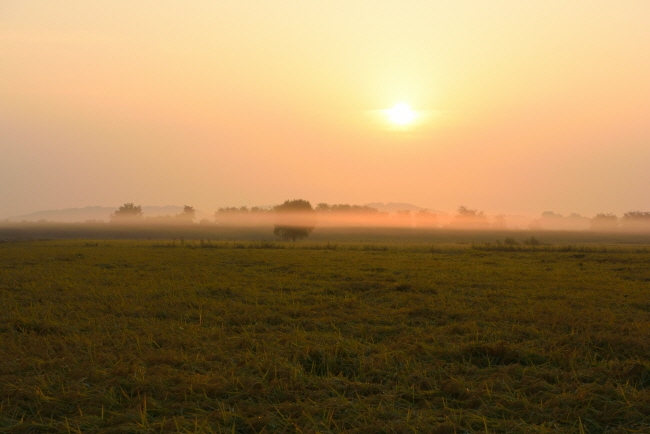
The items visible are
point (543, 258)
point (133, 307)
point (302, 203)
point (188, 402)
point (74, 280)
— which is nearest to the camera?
point (188, 402)

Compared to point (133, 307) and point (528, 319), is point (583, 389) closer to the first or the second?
point (528, 319)

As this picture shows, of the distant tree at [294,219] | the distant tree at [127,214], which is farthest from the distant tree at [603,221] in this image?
the distant tree at [127,214]

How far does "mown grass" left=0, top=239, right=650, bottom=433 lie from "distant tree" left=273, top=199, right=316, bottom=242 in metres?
72.9

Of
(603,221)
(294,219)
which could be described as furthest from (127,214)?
(603,221)

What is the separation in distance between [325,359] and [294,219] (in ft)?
273

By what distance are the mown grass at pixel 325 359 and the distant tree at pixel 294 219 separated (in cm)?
7292

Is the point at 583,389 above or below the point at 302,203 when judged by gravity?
below

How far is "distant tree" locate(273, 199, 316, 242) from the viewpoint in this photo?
89.6m

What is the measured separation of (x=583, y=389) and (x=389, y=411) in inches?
103

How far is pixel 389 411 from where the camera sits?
238 inches

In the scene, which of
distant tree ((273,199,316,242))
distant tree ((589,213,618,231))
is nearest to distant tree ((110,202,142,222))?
distant tree ((273,199,316,242))

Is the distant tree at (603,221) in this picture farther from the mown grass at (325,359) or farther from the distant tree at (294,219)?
the mown grass at (325,359)

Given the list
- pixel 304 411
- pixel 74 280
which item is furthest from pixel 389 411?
pixel 74 280

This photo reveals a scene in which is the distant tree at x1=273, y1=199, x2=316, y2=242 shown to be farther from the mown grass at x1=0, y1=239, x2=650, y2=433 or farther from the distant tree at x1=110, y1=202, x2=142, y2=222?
the distant tree at x1=110, y1=202, x2=142, y2=222
